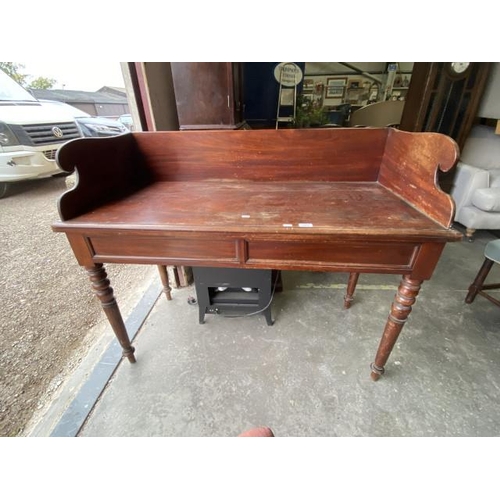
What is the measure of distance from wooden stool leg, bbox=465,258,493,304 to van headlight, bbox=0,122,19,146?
478 centimetres

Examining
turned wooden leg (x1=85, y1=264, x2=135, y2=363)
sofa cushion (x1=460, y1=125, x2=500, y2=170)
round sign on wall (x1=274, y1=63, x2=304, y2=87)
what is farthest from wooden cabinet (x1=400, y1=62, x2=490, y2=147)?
turned wooden leg (x1=85, y1=264, x2=135, y2=363)

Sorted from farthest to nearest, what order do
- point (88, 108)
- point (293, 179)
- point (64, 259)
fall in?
point (88, 108) < point (64, 259) < point (293, 179)

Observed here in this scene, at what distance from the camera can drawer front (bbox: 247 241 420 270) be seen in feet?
2.55

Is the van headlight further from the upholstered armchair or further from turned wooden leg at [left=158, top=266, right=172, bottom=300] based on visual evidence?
the upholstered armchair

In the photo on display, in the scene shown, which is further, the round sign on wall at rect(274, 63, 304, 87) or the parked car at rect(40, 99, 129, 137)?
the parked car at rect(40, 99, 129, 137)

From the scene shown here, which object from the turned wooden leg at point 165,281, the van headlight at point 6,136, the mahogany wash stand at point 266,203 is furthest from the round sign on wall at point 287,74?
the van headlight at point 6,136

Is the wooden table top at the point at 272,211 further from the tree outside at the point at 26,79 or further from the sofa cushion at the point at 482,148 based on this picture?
the tree outside at the point at 26,79

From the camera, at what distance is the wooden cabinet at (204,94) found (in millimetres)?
1460

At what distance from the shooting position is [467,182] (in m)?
2.41

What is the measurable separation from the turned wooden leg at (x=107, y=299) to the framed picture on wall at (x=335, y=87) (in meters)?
5.68

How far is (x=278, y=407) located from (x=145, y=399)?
1.96 ft

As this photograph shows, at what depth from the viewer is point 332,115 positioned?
13.1ft

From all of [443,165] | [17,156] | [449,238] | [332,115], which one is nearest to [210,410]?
[449,238]

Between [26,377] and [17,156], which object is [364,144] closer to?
[26,377]
